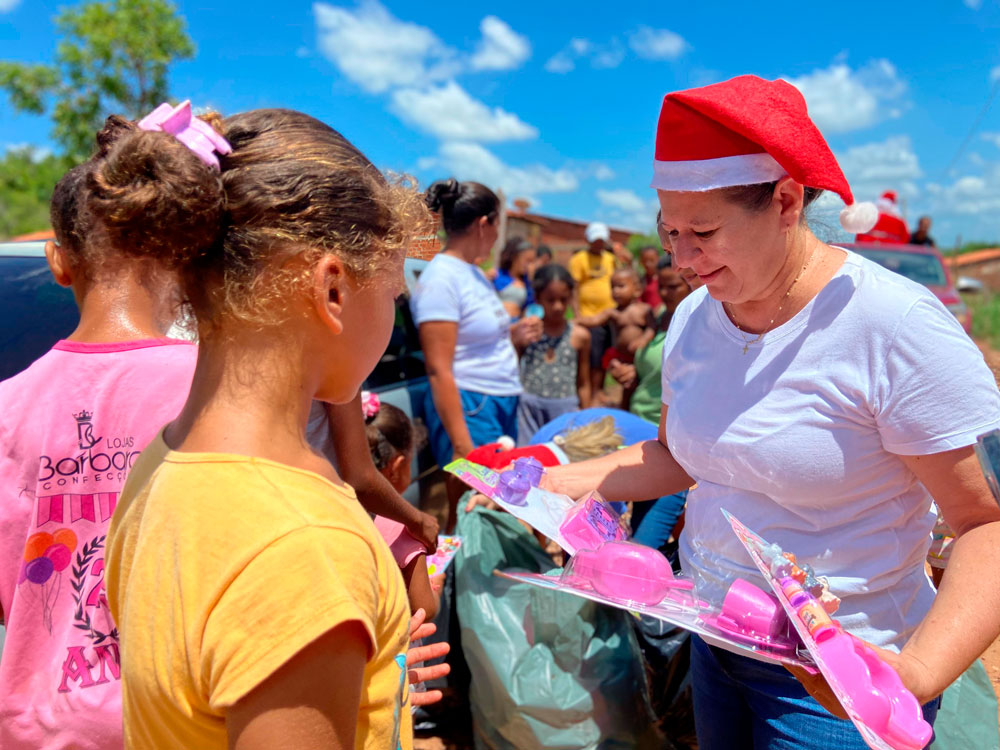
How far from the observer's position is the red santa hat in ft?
4.28

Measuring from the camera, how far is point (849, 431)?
4.31 ft

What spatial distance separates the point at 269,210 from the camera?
0.85m

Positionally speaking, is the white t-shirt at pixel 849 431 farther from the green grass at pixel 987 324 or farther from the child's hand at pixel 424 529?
the green grass at pixel 987 324

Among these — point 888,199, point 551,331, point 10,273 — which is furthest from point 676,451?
point 888,199

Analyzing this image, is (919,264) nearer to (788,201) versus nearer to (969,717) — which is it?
(969,717)

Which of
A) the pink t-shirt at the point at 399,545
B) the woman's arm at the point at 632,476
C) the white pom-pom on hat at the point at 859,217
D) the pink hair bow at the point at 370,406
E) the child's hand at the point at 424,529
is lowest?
the child's hand at the point at 424,529

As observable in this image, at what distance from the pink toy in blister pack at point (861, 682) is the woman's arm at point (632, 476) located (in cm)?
68

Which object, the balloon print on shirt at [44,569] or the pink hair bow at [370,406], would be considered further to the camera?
the pink hair bow at [370,406]

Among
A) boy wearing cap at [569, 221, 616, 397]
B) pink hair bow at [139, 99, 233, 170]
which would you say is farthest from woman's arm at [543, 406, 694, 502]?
boy wearing cap at [569, 221, 616, 397]

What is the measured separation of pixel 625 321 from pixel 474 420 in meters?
2.45

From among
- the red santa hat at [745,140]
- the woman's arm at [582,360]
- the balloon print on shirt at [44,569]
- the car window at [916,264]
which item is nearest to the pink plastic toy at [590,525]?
the red santa hat at [745,140]

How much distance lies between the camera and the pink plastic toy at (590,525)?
5.54ft

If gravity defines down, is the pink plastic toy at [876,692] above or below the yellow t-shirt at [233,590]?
below

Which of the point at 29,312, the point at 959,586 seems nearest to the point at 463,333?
the point at 29,312
